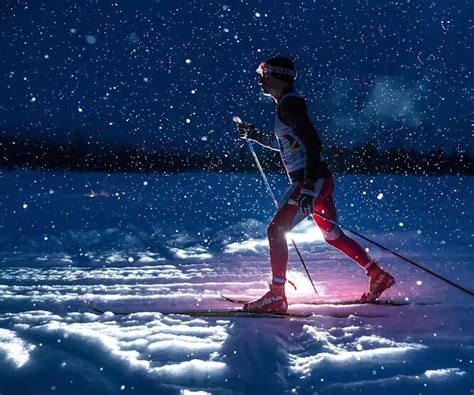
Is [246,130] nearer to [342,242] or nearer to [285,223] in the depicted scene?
[285,223]

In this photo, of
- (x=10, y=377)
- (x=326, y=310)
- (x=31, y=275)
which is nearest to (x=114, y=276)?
(x=31, y=275)

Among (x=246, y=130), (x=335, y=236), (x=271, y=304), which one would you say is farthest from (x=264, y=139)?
(x=271, y=304)

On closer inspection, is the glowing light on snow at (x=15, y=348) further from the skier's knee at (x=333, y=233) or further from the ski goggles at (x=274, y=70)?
the ski goggles at (x=274, y=70)


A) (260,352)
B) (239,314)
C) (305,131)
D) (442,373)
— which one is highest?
(305,131)

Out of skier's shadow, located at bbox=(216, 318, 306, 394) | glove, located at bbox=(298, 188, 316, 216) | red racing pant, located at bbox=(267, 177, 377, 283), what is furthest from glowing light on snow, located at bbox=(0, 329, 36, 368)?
glove, located at bbox=(298, 188, 316, 216)

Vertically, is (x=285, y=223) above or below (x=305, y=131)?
below

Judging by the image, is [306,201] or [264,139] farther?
[264,139]

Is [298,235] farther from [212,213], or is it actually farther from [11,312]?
[11,312]

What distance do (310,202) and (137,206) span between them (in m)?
11.9

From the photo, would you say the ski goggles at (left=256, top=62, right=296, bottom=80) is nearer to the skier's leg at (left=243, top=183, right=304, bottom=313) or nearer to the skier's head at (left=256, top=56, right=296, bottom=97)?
the skier's head at (left=256, top=56, right=296, bottom=97)

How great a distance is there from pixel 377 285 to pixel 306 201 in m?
1.12

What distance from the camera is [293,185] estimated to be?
475 cm

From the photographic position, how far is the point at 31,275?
20.9 ft

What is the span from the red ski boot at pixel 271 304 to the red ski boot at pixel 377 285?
81 centimetres
